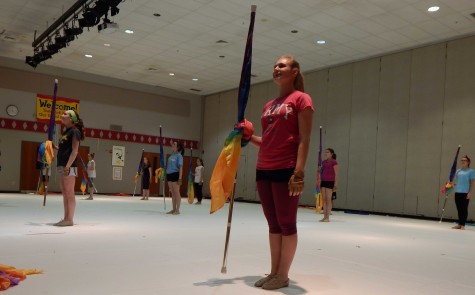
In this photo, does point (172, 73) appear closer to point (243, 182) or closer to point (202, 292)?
point (243, 182)

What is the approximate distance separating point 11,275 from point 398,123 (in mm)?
Answer: 11466

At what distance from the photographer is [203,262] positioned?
3348mm

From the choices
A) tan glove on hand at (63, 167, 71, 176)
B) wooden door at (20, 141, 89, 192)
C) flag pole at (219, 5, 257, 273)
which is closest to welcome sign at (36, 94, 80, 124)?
wooden door at (20, 141, 89, 192)

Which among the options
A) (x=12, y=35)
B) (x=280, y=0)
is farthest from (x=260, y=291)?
(x=12, y=35)

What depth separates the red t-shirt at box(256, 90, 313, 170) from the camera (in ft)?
8.75

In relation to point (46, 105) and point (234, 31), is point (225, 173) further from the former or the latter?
point (46, 105)

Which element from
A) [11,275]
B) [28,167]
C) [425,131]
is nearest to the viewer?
[11,275]

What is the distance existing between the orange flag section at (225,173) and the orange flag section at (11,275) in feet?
4.06

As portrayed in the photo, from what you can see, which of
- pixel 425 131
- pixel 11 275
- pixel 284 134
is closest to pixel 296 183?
pixel 284 134

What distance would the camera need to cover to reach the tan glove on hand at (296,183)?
98.5 inches

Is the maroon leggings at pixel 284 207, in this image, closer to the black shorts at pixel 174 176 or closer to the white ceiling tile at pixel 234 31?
the black shorts at pixel 174 176

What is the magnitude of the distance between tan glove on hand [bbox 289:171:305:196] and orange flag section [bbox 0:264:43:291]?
1725 mm

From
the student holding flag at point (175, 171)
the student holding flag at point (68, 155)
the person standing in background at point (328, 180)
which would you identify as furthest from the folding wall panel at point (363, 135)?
the student holding flag at point (68, 155)

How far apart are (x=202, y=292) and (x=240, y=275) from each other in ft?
1.96
